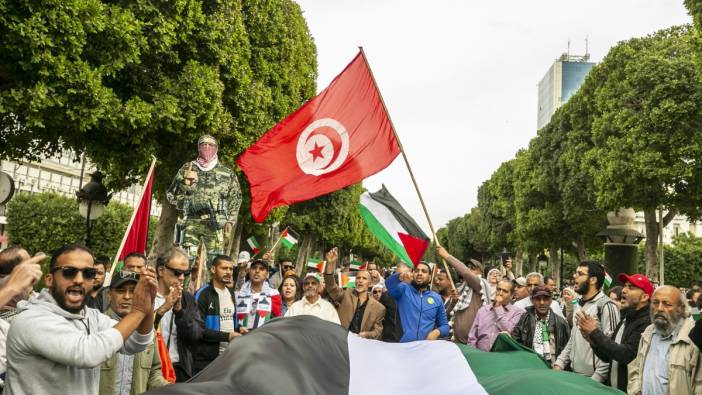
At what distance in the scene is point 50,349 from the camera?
346cm

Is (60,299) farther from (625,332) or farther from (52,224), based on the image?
(52,224)

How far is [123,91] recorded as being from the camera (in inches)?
648

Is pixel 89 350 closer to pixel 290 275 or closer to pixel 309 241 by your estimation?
pixel 290 275

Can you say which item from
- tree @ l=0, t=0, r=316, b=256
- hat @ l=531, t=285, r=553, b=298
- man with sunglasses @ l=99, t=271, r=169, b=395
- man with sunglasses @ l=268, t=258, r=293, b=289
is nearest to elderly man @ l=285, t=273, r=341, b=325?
hat @ l=531, t=285, r=553, b=298

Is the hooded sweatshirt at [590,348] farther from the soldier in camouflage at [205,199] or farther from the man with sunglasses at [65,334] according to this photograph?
the man with sunglasses at [65,334]

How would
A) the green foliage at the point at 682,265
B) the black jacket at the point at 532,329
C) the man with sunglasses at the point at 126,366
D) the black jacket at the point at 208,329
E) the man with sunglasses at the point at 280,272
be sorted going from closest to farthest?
the man with sunglasses at the point at 126,366 → the black jacket at the point at 208,329 → the black jacket at the point at 532,329 → the man with sunglasses at the point at 280,272 → the green foliage at the point at 682,265

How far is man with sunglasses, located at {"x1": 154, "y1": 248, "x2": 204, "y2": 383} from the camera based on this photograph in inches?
241

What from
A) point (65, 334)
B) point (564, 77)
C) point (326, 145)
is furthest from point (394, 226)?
point (564, 77)

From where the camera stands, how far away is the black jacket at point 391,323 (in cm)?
920

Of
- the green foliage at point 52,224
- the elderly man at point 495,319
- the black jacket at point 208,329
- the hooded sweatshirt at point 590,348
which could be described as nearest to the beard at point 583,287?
the hooded sweatshirt at point 590,348

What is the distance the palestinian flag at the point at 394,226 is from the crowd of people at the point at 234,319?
23 cm

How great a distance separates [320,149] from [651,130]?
22.5 meters

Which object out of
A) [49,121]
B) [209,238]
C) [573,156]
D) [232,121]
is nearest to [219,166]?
[209,238]

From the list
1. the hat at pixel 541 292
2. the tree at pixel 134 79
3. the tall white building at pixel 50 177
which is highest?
the tall white building at pixel 50 177
